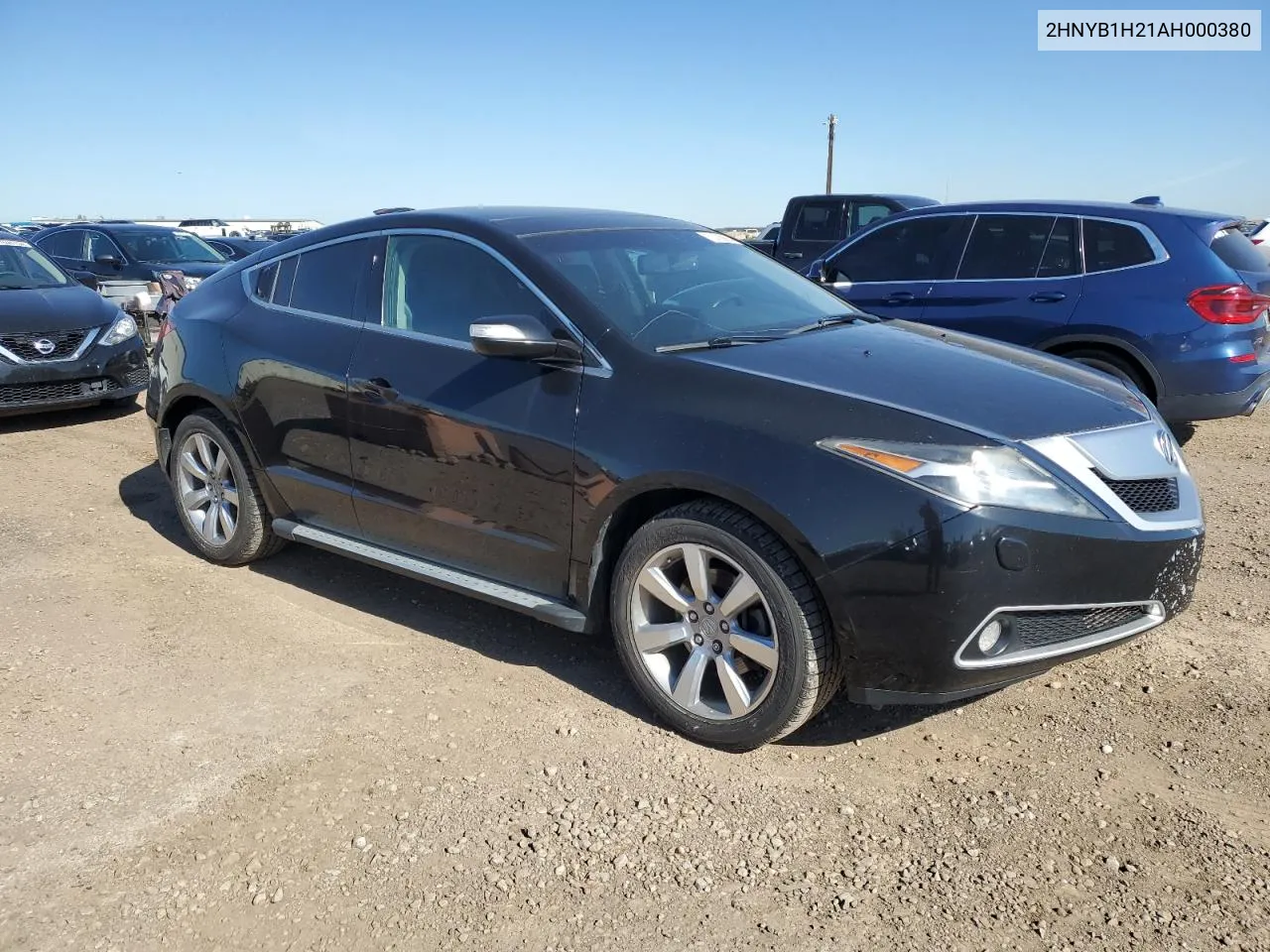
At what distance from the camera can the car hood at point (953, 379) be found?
3.03m

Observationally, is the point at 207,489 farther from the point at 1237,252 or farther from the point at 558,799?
the point at 1237,252

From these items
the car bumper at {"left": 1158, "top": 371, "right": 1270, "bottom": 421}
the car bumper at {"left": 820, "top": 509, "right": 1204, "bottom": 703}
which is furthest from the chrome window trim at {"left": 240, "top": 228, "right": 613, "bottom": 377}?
the car bumper at {"left": 1158, "top": 371, "right": 1270, "bottom": 421}

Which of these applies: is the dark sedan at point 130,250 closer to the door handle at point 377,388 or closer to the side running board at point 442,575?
the side running board at point 442,575

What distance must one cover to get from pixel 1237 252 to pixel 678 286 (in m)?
4.48

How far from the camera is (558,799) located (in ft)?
9.88

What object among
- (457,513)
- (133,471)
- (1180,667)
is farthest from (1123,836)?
(133,471)

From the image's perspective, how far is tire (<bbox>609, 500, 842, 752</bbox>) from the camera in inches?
118

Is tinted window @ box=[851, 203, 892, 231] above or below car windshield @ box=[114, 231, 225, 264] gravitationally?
above

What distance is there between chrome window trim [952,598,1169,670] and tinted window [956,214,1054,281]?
4.42 metres

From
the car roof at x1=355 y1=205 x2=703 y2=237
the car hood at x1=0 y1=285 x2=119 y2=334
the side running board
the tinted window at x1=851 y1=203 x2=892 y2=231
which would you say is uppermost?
the tinted window at x1=851 y1=203 x2=892 y2=231

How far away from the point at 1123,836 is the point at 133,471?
6.37 m

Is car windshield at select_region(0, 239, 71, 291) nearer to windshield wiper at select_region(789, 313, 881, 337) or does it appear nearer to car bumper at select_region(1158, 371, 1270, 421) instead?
windshield wiper at select_region(789, 313, 881, 337)

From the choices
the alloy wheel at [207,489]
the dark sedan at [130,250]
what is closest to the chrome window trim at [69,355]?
the alloy wheel at [207,489]

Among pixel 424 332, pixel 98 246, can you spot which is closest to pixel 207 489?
pixel 424 332
